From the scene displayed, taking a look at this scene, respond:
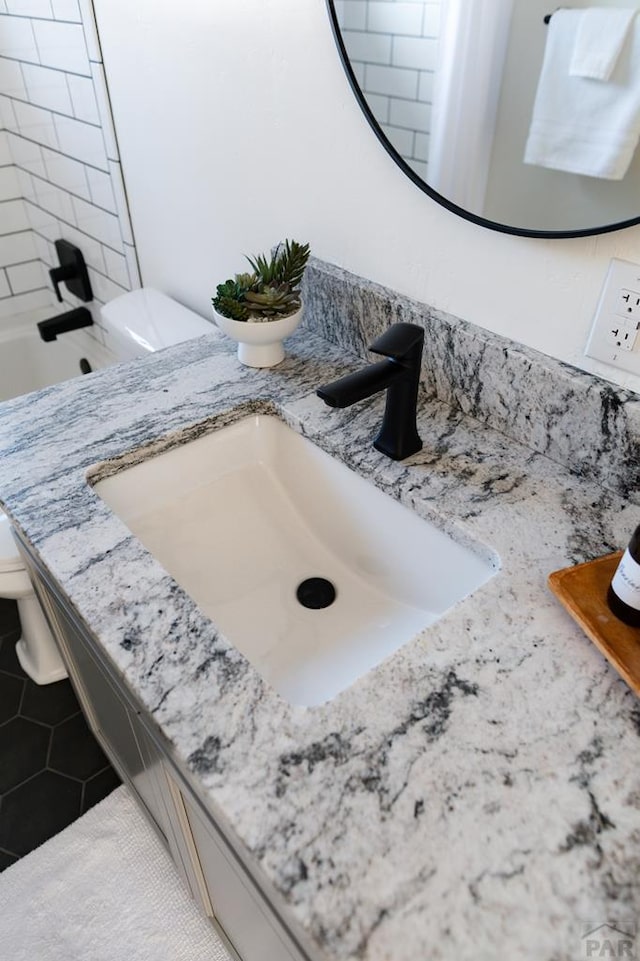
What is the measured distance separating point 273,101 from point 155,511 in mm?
659

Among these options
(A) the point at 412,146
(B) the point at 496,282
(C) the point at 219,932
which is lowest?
(C) the point at 219,932

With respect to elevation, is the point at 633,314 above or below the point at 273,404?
above

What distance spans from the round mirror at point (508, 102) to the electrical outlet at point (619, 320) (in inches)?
2.4

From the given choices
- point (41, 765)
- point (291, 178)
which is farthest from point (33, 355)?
point (291, 178)

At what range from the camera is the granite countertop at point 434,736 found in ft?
1.62

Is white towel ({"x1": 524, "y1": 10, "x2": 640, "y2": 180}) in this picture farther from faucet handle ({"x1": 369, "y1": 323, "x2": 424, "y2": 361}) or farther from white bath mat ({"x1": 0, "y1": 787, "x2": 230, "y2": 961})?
white bath mat ({"x1": 0, "y1": 787, "x2": 230, "y2": 961})

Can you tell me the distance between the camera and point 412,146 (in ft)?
2.86

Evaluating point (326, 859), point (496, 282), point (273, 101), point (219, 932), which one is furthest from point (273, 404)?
point (219, 932)

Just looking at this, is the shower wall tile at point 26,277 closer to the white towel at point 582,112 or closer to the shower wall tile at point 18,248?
the shower wall tile at point 18,248

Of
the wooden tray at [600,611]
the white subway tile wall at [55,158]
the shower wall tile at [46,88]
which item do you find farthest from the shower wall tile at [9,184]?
the wooden tray at [600,611]

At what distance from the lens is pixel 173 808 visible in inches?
34.1

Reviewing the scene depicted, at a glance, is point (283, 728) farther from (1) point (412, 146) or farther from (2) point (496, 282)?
(1) point (412, 146)

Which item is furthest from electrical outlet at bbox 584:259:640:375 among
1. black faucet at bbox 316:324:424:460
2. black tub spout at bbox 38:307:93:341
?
black tub spout at bbox 38:307:93:341

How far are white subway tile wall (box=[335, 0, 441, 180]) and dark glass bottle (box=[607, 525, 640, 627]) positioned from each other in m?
0.54
